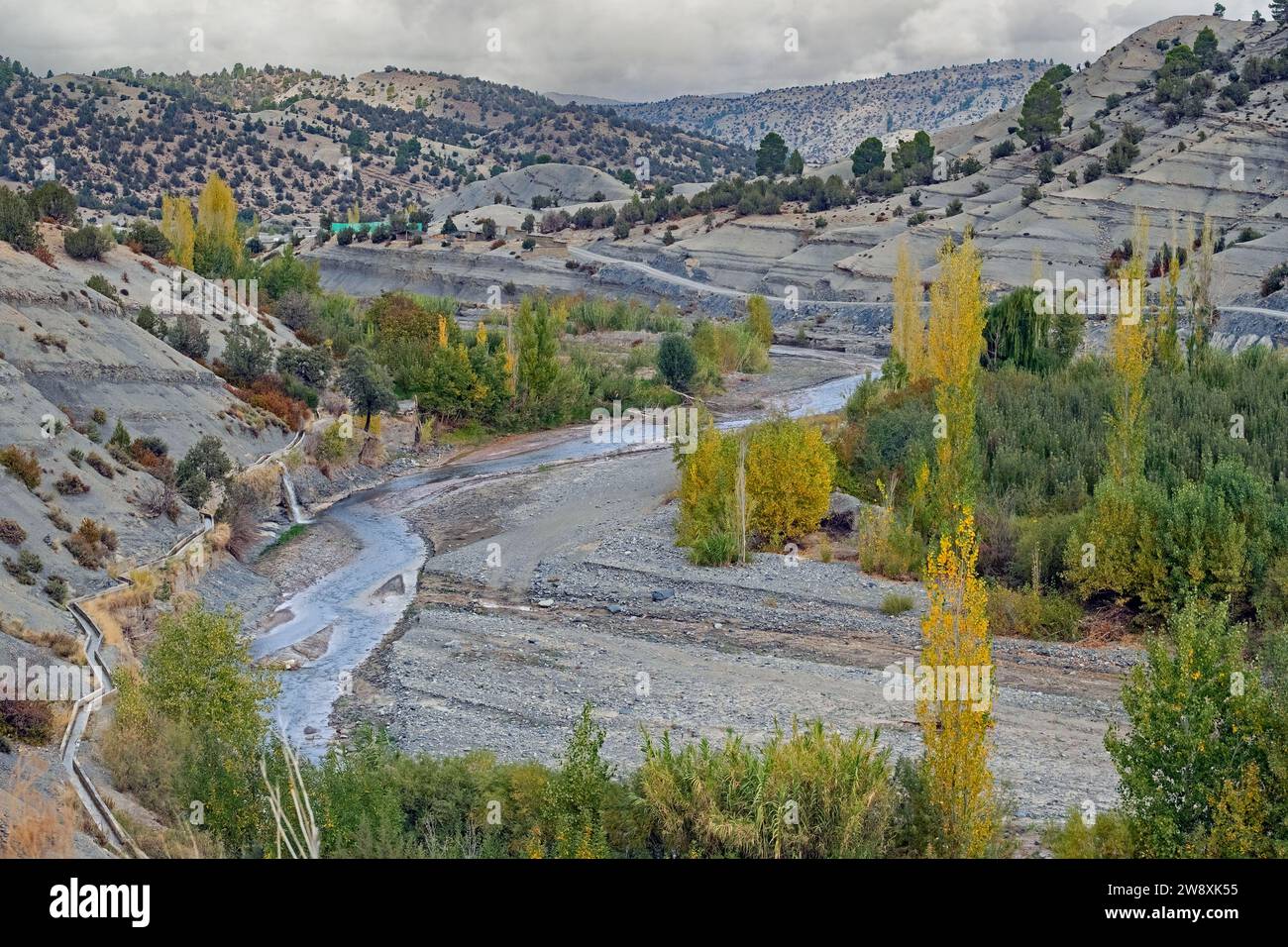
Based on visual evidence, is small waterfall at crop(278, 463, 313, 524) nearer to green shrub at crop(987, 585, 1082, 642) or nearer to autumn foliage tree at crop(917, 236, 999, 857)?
green shrub at crop(987, 585, 1082, 642)

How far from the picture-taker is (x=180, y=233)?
4675 cm

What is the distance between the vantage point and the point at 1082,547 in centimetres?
2053

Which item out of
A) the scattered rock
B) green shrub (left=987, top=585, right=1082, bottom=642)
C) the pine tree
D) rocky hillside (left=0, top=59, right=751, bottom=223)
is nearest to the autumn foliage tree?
green shrub (left=987, top=585, right=1082, bottom=642)

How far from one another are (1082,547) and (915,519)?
389cm

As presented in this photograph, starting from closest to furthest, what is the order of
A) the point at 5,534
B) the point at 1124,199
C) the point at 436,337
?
the point at 5,534 < the point at 436,337 < the point at 1124,199

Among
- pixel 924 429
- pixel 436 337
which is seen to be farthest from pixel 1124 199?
pixel 924 429

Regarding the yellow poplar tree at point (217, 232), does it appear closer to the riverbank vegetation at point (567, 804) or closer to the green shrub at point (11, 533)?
the green shrub at point (11, 533)

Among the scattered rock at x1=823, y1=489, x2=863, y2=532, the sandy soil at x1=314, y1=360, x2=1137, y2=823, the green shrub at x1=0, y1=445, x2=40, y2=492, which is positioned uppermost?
the green shrub at x1=0, y1=445, x2=40, y2=492

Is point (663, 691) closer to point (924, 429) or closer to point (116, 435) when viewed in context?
point (924, 429)

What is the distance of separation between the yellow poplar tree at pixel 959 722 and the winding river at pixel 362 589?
822 centimetres

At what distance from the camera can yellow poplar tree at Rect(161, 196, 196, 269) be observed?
150 ft

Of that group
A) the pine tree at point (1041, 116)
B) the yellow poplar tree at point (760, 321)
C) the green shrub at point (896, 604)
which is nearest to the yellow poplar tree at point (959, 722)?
the green shrub at point (896, 604)

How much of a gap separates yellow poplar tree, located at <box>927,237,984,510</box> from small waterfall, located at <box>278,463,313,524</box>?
1487 centimetres

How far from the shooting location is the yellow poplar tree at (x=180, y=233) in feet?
150
